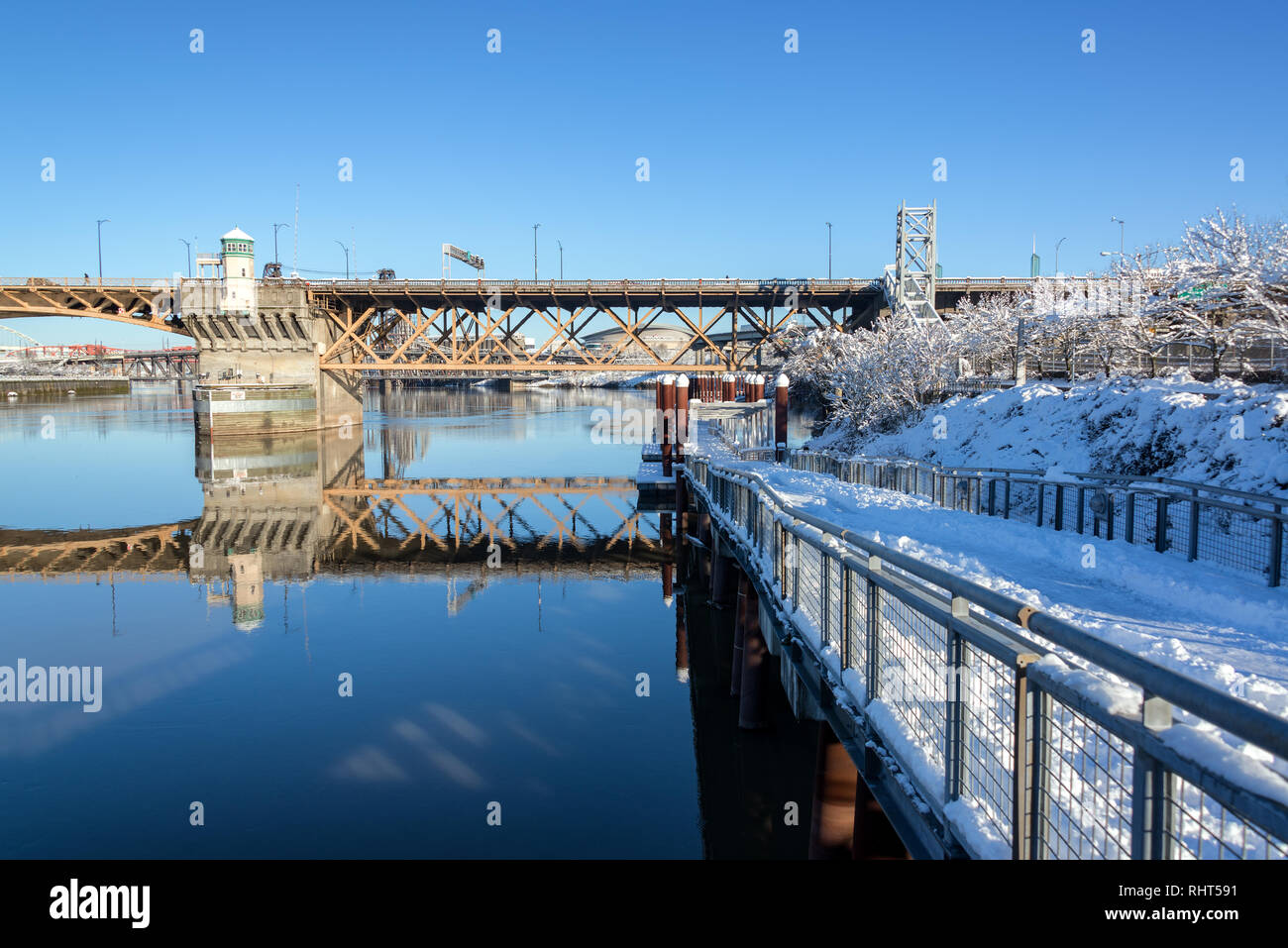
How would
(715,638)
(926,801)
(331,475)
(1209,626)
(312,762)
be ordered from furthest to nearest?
(331,475)
(715,638)
(312,762)
(1209,626)
(926,801)

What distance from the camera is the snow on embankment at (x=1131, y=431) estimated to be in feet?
60.3

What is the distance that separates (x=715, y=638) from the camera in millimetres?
20625

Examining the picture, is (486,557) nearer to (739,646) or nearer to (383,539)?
(383,539)

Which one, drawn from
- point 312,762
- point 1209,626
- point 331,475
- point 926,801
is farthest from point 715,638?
point 331,475

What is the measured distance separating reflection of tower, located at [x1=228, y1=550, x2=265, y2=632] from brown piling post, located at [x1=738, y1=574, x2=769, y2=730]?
12.8m

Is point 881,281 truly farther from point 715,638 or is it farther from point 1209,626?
point 1209,626

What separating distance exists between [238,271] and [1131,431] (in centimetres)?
6765

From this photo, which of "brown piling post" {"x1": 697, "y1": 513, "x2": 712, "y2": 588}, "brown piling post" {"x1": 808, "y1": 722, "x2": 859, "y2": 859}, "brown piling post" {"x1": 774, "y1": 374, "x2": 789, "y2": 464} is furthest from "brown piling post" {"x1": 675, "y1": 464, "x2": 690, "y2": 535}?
"brown piling post" {"x1": 808, "y1": 722, "x2": 859, "y2": 859}

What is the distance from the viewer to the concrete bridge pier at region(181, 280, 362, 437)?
2781 inches

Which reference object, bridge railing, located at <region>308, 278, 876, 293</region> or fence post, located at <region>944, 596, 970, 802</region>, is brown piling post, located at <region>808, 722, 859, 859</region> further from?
bridge railing, located at <region>308, 278, 876, 293</region>

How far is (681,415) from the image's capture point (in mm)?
40625

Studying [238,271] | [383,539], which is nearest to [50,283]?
[238,271]
